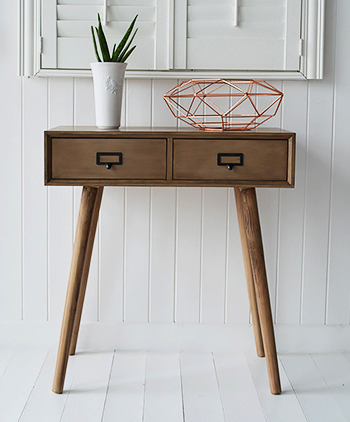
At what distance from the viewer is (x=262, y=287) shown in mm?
1717

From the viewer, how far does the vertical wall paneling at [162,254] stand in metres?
2.04

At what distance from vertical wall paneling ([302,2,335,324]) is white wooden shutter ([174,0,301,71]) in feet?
0.43

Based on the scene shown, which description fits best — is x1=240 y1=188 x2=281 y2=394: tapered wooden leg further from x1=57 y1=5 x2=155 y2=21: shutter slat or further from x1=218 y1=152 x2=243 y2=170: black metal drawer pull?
x1=57 y1=5 x2=155 y2=21: shutter slat

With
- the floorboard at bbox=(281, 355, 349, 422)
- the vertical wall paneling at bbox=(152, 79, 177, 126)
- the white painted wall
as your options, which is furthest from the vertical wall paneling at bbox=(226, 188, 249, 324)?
the vertical wall paneling at bbox=(152, 79, 177, 126)

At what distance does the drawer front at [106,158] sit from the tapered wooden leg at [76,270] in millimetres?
103

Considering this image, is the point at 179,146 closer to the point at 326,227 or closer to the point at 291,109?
the point at 291,109

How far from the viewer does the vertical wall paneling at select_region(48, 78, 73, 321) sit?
199 centimetres

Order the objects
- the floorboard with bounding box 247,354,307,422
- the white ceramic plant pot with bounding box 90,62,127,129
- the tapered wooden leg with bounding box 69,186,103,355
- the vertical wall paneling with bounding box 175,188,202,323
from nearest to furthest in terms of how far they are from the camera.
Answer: the floorboard with bounding box 247,354,307,422, the white ceramic plant pot with bounding box 90,62,127,129, the tapered wooden leg with bounding box 69,186,103,355, the vertical wall paneling with bounding box 175,188,202,323

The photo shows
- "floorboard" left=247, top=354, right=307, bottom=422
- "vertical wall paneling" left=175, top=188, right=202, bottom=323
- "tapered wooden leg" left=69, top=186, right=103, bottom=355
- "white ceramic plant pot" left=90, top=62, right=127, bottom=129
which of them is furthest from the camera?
"vertical wall paneling" left=175, top=188, right=202, bottom=323

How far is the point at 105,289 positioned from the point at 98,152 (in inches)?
26.0

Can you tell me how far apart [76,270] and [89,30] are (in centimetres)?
86

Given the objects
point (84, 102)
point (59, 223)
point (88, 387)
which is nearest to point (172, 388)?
point (88, 387)

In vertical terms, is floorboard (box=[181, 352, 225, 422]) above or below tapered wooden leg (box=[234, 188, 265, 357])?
below

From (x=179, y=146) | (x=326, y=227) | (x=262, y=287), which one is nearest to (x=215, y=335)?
(x=262, y=287)
